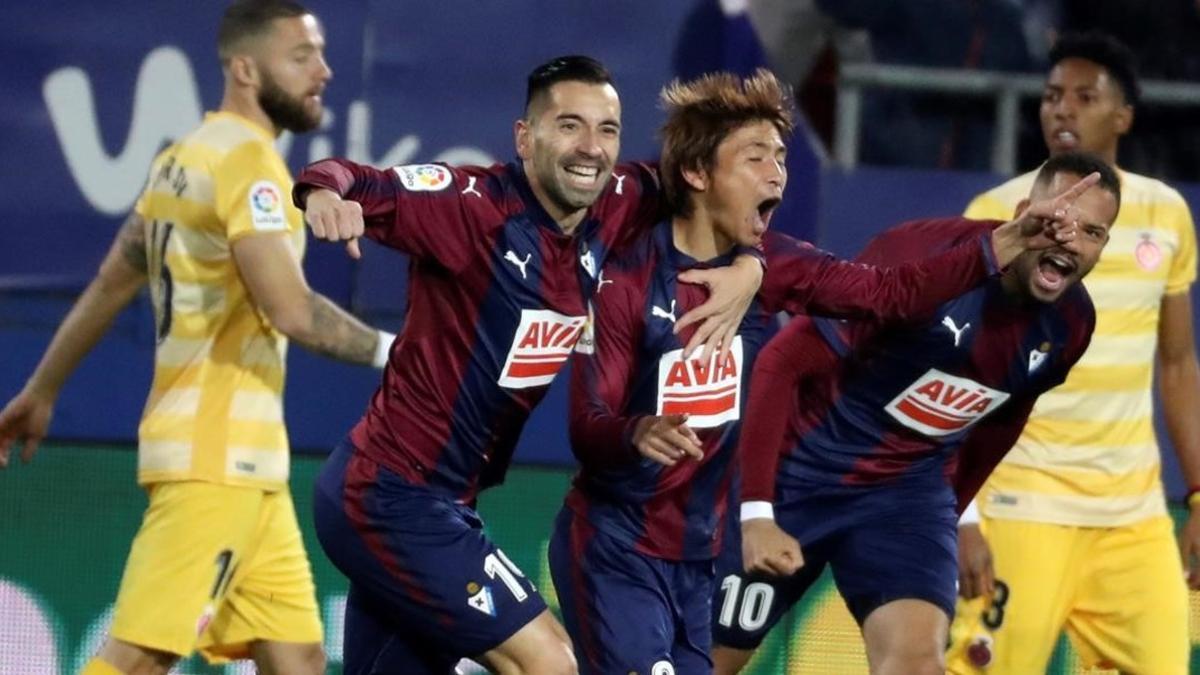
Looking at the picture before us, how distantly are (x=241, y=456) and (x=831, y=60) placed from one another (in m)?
3.84

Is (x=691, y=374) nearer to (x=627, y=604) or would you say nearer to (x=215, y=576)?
(x=627, y=604)

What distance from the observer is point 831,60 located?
9234 millimetres

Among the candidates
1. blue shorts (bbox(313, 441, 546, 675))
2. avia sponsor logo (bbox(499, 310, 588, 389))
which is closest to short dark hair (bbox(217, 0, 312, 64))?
blue shorts (bbox(313, 441, 546, 675))

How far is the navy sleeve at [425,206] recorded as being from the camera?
5.20 meters

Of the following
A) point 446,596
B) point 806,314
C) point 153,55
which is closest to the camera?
point 446,596

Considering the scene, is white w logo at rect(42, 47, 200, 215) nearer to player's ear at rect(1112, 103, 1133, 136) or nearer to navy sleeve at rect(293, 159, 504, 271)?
navy sleeve at rect(293, 159, 504, 271)

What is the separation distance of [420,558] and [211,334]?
109cm

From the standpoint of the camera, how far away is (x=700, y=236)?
5609mm

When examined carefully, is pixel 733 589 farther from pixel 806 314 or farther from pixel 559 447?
pixel 559 447

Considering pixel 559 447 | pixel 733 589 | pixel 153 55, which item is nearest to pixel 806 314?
pixel 733 589

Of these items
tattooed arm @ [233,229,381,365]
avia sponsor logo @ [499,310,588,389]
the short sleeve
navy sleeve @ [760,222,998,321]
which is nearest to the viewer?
avia sponsor logo @ [499,310,588,389]

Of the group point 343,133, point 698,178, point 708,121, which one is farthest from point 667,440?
point 343,133

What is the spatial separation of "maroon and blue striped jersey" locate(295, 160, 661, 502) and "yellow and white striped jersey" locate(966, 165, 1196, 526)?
173cm

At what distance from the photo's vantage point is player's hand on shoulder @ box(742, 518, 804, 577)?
579cm
